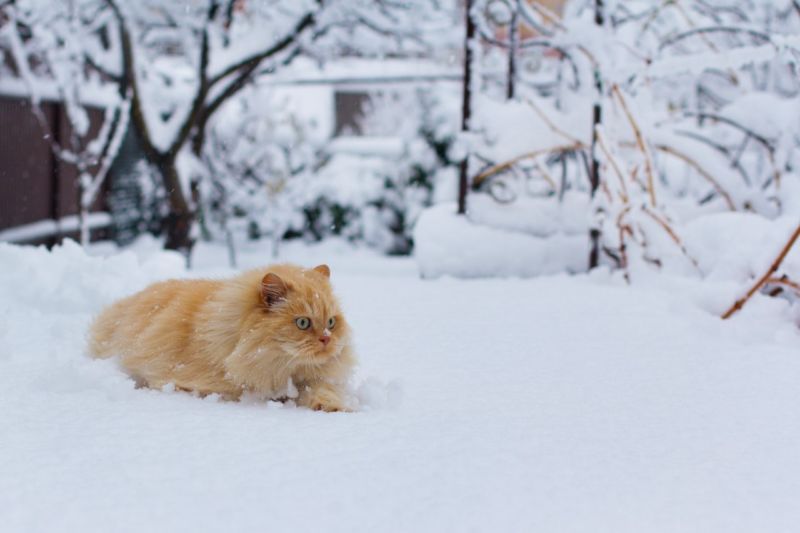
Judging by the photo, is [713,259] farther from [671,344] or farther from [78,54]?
[78,54]

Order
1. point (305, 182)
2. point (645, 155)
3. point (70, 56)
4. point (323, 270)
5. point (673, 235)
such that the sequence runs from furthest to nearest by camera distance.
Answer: point (305, 182), point (70, 56), point (645, 155), point (673, 235), point (323, 270)

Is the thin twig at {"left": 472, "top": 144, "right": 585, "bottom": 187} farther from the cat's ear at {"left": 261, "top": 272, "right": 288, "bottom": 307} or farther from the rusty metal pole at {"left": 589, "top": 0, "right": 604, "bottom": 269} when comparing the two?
the cat's ear at {"left": 261, "top": 272, "right": 288, "bottom": 307}

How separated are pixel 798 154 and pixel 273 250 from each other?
8.34m

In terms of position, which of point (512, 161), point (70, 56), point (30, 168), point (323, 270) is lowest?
point (30, 168)

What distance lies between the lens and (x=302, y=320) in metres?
1.95

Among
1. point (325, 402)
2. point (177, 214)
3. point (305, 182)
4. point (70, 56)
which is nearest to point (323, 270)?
point (325, 402)

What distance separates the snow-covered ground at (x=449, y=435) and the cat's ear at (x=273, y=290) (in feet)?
0.85

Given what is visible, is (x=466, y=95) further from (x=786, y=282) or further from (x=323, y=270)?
(x=323, y=270)

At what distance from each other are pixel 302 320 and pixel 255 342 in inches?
4.8

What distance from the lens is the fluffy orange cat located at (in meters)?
1.94

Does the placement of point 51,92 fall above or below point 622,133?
above

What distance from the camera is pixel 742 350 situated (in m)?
2.50

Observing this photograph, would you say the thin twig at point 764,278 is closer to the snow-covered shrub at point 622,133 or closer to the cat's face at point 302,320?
the snow-covered shrub at point 622,133

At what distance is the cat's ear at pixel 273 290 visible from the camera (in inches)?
76.9
